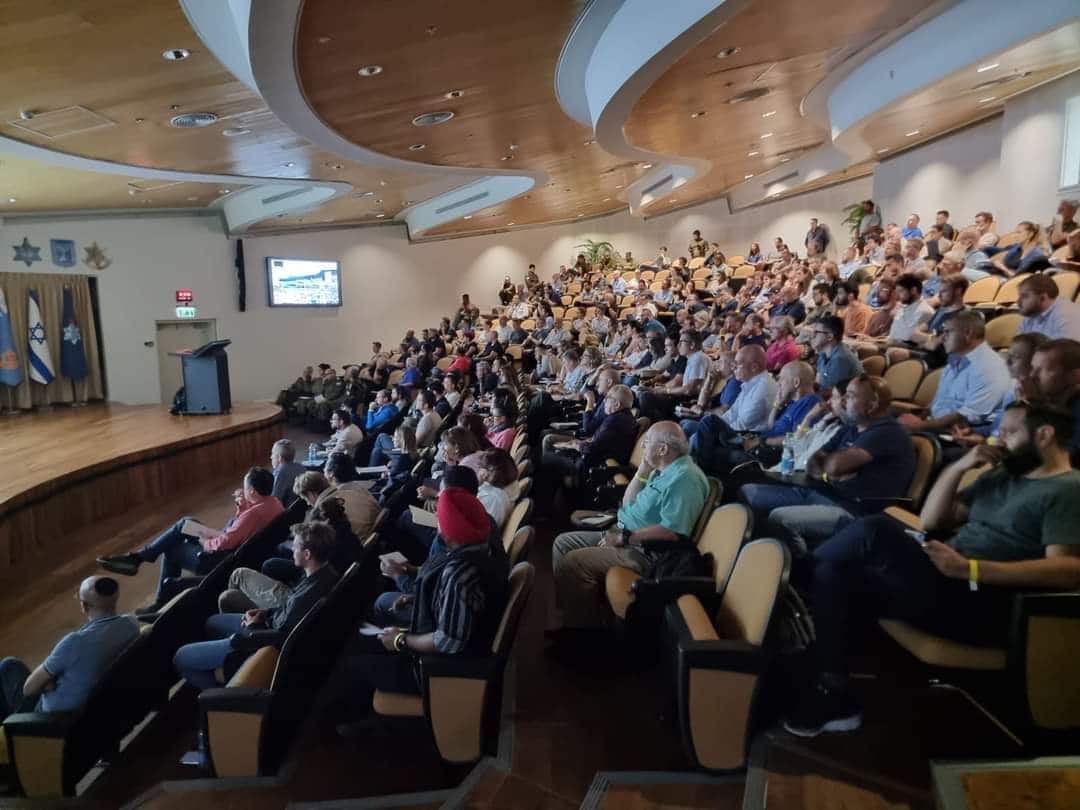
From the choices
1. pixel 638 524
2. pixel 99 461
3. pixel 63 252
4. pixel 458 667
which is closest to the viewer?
pixel 458 667

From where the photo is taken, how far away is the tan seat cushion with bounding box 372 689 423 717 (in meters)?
2.25

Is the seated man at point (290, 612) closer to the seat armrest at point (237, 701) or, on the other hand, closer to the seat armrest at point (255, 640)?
the seat armrest at point (255, 640)

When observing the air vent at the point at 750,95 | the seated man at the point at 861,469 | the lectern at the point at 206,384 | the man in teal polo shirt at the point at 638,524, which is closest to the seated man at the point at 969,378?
the seated man at the point at 861,469

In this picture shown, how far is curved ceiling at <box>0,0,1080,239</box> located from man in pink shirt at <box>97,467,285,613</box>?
8.57ft

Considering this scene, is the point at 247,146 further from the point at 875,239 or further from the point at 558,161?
the point at 875,239

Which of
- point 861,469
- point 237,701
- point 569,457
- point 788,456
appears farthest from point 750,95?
point 237,701

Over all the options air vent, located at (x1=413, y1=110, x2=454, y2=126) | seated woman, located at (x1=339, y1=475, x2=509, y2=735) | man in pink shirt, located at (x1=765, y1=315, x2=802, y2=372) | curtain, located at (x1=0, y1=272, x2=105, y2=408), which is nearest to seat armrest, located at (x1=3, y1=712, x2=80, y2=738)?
seated woman, located at (x1=339, y1=475, x2=509, y2=735)

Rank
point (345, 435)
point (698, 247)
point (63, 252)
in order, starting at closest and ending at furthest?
1. point (345, 435)
2. point (63, 252)
3. point (698, 247)

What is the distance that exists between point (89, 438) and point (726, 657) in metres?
8.23

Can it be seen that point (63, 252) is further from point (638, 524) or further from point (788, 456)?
point (788, 456)

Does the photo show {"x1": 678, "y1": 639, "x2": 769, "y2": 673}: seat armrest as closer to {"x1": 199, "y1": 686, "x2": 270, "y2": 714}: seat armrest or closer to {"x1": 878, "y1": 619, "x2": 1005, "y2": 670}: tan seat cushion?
{"x1": 878, "y1": 619, "x2": 1005, "y2": 670}: tan seat cushion

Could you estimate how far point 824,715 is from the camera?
6.41 feet

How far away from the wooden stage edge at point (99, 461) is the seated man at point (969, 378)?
19.4 feet

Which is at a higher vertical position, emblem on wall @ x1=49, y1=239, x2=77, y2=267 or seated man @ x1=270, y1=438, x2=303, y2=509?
emblem on wall @ x1=49, y1=239, x2=77, y2=267
